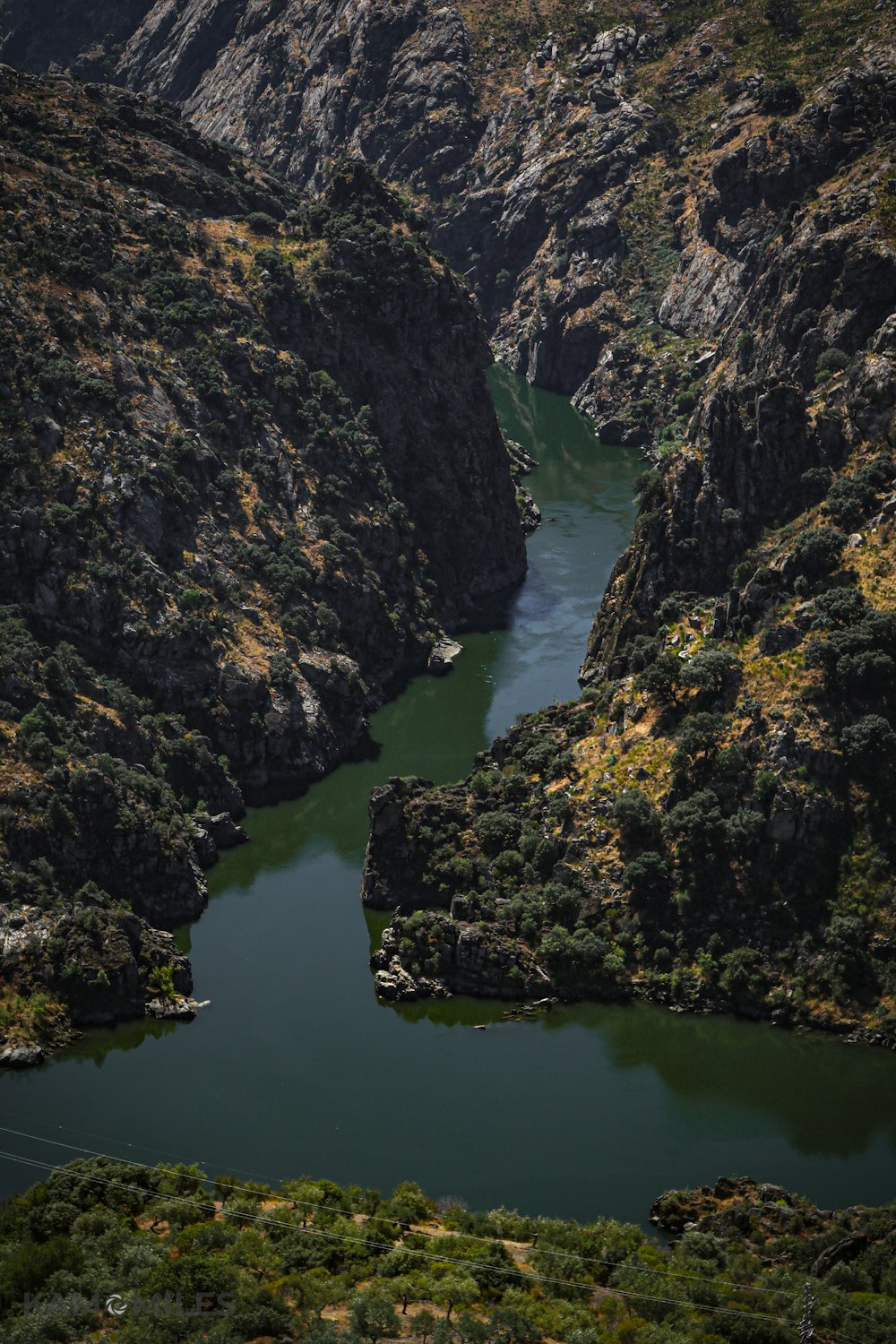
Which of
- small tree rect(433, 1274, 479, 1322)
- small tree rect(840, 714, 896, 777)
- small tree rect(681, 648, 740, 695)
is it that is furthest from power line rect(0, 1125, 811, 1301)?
small tree rect(681, 648, 740, 695)

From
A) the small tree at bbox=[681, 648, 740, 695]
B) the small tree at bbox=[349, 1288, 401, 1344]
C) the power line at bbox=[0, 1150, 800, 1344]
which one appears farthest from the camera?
the small tree at bbox=[681, 648, 740, 695]

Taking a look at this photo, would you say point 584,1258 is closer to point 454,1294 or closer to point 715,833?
point 454,1294

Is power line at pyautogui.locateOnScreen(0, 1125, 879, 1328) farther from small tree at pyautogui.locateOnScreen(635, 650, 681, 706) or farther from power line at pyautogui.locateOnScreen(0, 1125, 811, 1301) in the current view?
small tree at pyautogui.locateOnScreen(635, 650, 681, 706)

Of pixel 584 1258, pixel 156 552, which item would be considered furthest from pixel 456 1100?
pixel 156 552

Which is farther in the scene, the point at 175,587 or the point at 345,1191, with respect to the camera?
the point at 175,587

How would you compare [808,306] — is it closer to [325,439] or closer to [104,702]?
[325,439]

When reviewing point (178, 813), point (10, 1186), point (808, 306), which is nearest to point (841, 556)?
point (808, 306)

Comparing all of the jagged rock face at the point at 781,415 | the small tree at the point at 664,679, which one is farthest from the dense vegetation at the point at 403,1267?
the jagged rock face at the point at 781,415
